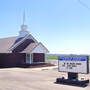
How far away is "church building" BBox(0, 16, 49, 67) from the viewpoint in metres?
37.0

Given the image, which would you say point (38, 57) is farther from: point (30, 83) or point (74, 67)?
point (30, 83)

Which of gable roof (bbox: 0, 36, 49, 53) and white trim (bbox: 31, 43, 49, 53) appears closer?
gable roof (bbox: 0, 36, 49, 53)

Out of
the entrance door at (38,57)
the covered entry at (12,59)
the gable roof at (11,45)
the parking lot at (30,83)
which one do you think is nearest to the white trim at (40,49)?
the gable roof at (11,45)

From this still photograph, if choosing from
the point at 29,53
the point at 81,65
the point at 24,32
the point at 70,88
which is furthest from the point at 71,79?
the point at 24,32

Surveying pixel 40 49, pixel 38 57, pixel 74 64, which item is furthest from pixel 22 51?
pixel 74 64

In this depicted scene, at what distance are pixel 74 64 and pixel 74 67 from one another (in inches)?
9.5

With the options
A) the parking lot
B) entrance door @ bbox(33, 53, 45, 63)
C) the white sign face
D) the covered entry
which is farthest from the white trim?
the white sign face

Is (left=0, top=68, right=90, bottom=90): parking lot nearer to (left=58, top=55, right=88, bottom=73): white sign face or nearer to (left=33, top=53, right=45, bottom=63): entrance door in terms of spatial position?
(left=58, top=55, right=88, bottom=73): white sign face

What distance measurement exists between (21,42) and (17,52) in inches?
79.7

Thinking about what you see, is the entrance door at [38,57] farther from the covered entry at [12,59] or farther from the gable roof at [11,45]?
the covered entry at [12,59]

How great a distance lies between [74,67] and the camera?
1931 centimetres

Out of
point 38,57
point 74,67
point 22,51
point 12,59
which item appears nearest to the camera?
point 74,67

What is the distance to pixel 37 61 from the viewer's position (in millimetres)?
39812

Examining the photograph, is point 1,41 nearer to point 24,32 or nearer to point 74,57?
point 24,32
